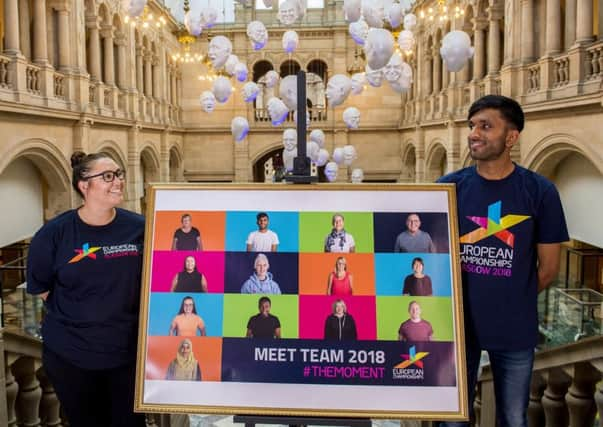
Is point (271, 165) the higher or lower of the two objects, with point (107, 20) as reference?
lower

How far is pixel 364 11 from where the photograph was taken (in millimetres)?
7395

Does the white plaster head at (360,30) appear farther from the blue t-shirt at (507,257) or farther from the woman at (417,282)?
the woman at (417,282)

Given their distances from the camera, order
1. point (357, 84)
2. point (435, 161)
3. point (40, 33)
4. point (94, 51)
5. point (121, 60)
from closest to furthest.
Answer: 1. point (357, 84)
2. point (40, 33)
3. point (94, 51)
4. point (121, 60)
5. point (435, 161)

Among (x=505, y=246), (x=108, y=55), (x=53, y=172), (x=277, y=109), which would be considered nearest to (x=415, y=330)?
(x=505, y=246)

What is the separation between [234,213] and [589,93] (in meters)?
8.52

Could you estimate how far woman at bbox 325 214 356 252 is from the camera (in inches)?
98.0

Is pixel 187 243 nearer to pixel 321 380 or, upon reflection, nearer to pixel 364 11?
pixel 321 380

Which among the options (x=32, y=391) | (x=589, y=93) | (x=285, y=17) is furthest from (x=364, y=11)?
(x=32, y=391)

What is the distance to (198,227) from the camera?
2.55m

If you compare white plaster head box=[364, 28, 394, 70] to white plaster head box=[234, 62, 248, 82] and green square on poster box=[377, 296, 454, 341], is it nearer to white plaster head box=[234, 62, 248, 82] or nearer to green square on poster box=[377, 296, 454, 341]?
white plaster head box=[234, 62, 248, 82]

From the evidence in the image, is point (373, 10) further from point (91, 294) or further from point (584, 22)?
point (91, 294)

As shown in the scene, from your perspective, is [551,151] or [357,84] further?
[551,151]

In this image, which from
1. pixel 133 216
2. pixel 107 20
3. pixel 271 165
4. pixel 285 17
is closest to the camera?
pixel 133 216

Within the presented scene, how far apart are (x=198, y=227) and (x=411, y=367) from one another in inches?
43.6
